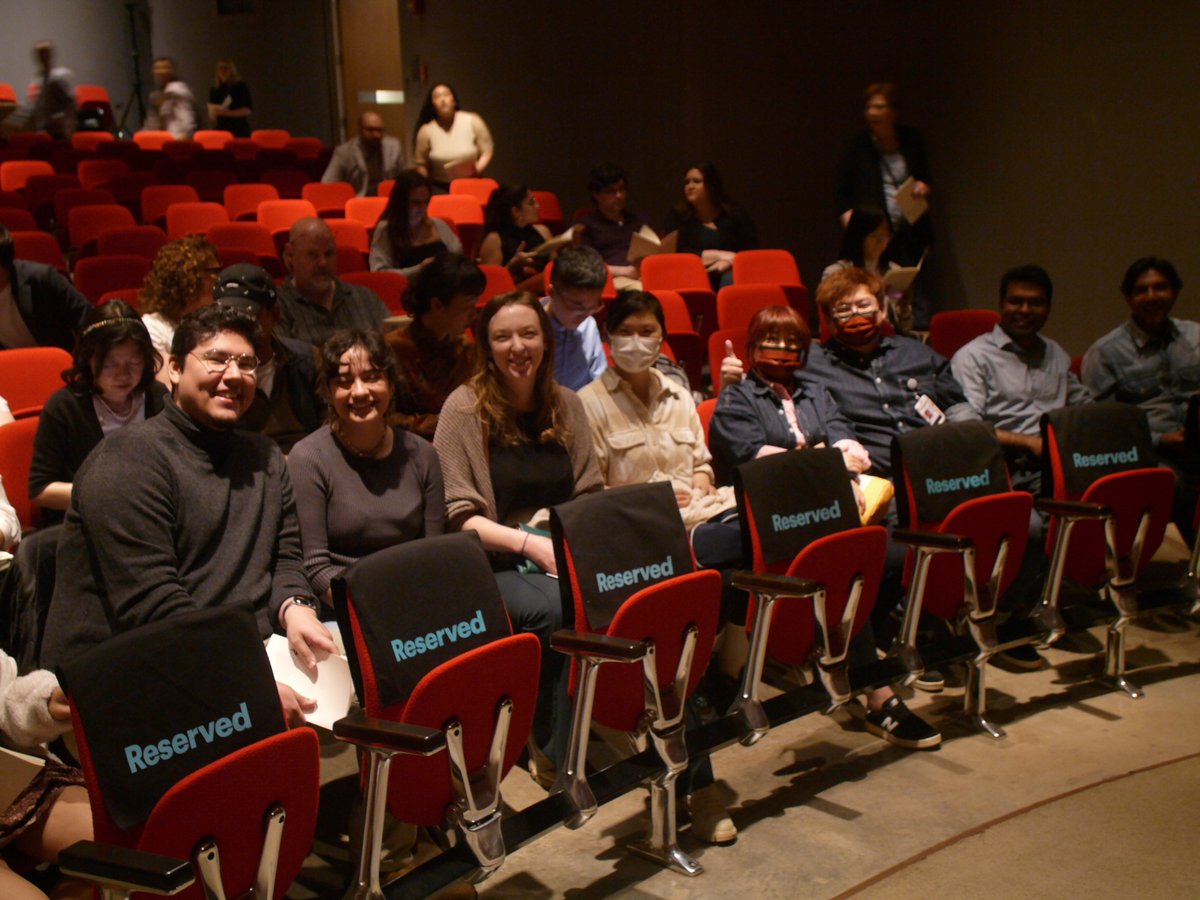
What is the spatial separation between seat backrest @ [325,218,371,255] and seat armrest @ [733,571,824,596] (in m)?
4.27

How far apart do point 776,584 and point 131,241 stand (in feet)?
14.6

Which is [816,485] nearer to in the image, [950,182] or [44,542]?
[44,542]

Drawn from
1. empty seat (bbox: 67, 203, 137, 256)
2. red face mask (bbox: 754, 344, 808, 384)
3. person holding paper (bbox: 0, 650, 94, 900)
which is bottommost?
person holding paper (bbox: 0, 650, 94, 900)

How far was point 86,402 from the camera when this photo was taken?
2969 millimetres

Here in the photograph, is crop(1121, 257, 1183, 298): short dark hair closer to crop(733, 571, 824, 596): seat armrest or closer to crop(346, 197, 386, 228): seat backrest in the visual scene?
crop(733, 571, 824, 596): seat armrest

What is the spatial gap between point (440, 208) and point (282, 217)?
99 centimetres

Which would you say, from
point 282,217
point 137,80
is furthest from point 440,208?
point 137,80

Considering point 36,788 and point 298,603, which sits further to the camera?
point 298,603

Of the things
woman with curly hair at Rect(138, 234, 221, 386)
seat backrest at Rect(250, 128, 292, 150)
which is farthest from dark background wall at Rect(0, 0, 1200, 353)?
woman with curly hair at Rect(138, 234, 221, 386)

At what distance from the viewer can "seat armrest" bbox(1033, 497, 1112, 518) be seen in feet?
10.3

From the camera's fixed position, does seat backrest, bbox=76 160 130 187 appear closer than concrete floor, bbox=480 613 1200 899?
No

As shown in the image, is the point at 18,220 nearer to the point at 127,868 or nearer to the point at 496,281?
the point at 496,281

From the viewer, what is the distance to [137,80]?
1534 centimetres

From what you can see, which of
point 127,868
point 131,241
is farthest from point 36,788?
point 131,241
